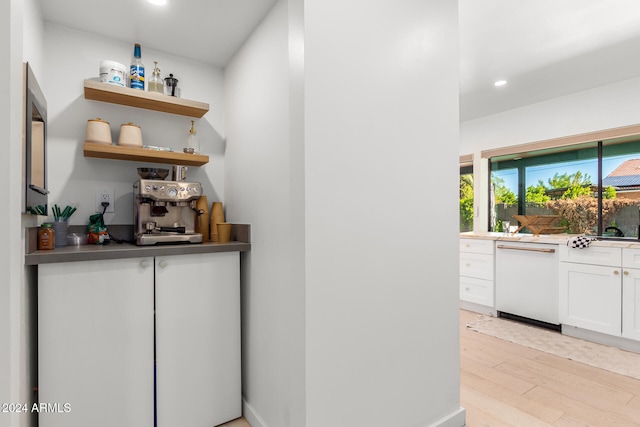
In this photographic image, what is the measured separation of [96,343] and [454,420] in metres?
1.82

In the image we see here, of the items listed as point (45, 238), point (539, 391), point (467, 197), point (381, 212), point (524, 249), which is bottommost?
point (539, 391)

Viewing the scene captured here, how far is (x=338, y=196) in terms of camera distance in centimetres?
139

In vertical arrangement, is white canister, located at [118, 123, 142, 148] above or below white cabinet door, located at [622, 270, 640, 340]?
above

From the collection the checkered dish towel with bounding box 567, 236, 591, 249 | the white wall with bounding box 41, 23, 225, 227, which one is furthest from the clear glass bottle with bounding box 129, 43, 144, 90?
the checkered dish towel with bounding box 567, 236, 591, 249

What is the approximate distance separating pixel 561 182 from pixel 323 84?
3757mm

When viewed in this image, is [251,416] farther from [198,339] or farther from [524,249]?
[524,249]

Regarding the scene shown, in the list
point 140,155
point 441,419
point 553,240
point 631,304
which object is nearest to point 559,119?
point 553,240

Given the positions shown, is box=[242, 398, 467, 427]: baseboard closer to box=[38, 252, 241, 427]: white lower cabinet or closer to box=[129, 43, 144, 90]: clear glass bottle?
box=[38, 252, 241, 427]: white lower cabinet

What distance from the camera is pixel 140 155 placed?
1939mm

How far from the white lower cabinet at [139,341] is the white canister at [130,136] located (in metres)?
0.74

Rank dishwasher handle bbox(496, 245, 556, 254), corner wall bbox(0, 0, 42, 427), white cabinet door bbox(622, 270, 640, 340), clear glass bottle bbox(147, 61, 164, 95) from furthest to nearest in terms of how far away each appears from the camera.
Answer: dishwasher handle bbox(496, 245, 556, 254) < white cabinet door bbox(622, 270, 640, 340) < clear glass bottle bbox(147, 61, 164, 95) < corner wall bbox(0, 0, 42, 427)

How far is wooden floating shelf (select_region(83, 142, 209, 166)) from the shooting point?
1.84 m

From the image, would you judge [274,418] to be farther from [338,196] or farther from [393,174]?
[393,174]

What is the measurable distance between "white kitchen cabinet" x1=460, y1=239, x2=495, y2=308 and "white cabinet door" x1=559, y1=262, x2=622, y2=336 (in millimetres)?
694
